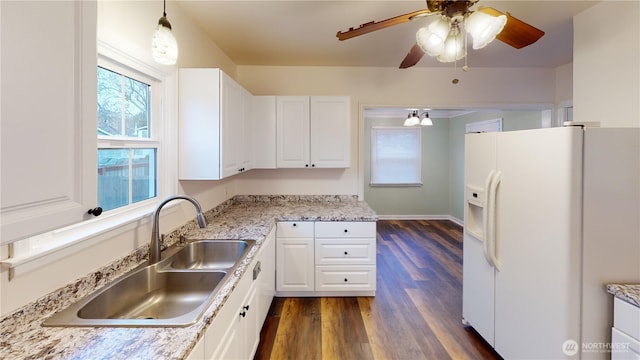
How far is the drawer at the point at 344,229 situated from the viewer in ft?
9.58

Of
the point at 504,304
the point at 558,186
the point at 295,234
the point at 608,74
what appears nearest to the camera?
the point at 558,186

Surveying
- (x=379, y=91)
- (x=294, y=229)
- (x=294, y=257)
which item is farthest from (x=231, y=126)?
(x=379, y=91)

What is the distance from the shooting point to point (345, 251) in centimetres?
295

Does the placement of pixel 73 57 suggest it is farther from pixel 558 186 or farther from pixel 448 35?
pixel 558 186

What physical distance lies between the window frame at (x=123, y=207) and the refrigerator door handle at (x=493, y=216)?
2.14 m

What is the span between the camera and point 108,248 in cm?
149

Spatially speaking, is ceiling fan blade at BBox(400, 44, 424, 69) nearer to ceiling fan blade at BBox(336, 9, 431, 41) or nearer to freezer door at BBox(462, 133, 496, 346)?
ceiling fan blade at BBox(336, 9, 431, 41)

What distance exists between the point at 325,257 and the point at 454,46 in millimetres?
2047

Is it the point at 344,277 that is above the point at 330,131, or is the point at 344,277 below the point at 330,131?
below

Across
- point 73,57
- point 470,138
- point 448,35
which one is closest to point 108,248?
point 73,57

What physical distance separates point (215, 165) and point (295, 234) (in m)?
1.07

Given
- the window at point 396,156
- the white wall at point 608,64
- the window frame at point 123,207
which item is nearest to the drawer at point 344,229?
the window frame at point 123,207

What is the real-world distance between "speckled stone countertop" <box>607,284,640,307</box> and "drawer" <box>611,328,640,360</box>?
0.17 m

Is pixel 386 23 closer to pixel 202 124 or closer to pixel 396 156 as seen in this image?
pixel 202 124
